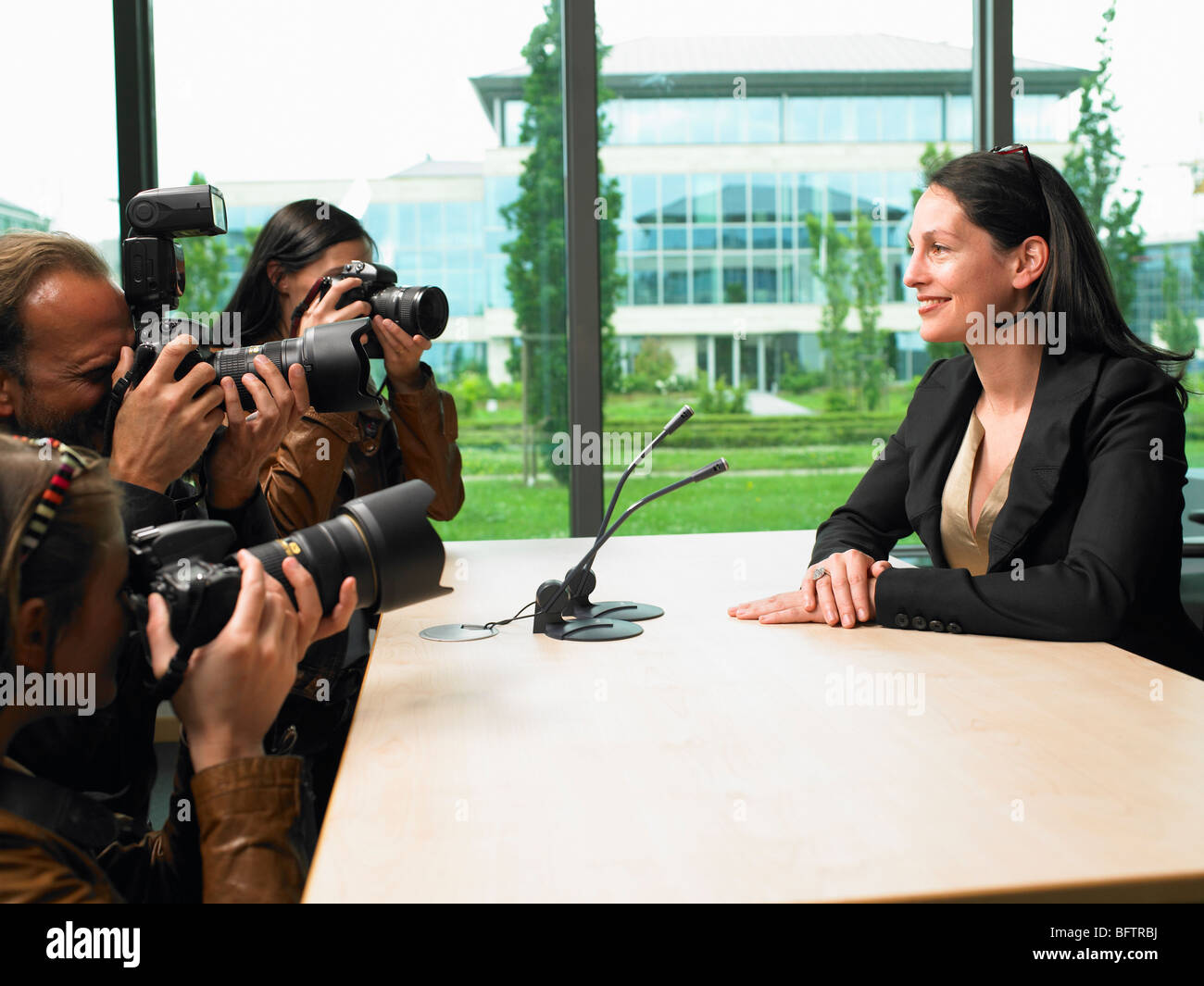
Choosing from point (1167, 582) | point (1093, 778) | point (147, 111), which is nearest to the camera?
point (1093, 778)

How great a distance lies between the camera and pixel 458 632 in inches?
60.6

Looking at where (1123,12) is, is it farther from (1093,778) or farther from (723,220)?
(1093,778)

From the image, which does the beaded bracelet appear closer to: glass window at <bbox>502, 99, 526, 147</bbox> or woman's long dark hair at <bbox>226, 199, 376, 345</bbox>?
woman's long dark hair at <bbox>226, 199, 376, 345</bbox>

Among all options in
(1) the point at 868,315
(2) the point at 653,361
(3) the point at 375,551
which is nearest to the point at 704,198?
(2) the point at 653,361

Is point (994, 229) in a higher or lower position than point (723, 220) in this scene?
lower


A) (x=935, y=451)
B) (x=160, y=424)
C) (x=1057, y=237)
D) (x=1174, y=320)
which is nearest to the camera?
(x=160, y=424)

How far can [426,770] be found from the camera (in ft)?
3.18

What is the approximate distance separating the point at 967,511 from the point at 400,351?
3.69 feet

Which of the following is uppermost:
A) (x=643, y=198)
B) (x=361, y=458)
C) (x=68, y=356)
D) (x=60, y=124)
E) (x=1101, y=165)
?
(x=60, y=124)

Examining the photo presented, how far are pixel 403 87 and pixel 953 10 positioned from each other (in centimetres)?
177

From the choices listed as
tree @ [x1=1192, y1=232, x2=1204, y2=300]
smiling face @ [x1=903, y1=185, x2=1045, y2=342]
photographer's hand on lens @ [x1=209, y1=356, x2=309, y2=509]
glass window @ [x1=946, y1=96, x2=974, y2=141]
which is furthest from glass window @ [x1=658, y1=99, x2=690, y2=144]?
photographer's hand on lens @ [x1=209, y1=356, x2=309, y2=509]

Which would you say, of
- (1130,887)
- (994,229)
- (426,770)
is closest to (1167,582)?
(994,229)

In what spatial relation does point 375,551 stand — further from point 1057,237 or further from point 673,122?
point 673,122

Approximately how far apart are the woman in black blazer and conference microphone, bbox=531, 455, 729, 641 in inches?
7.7
